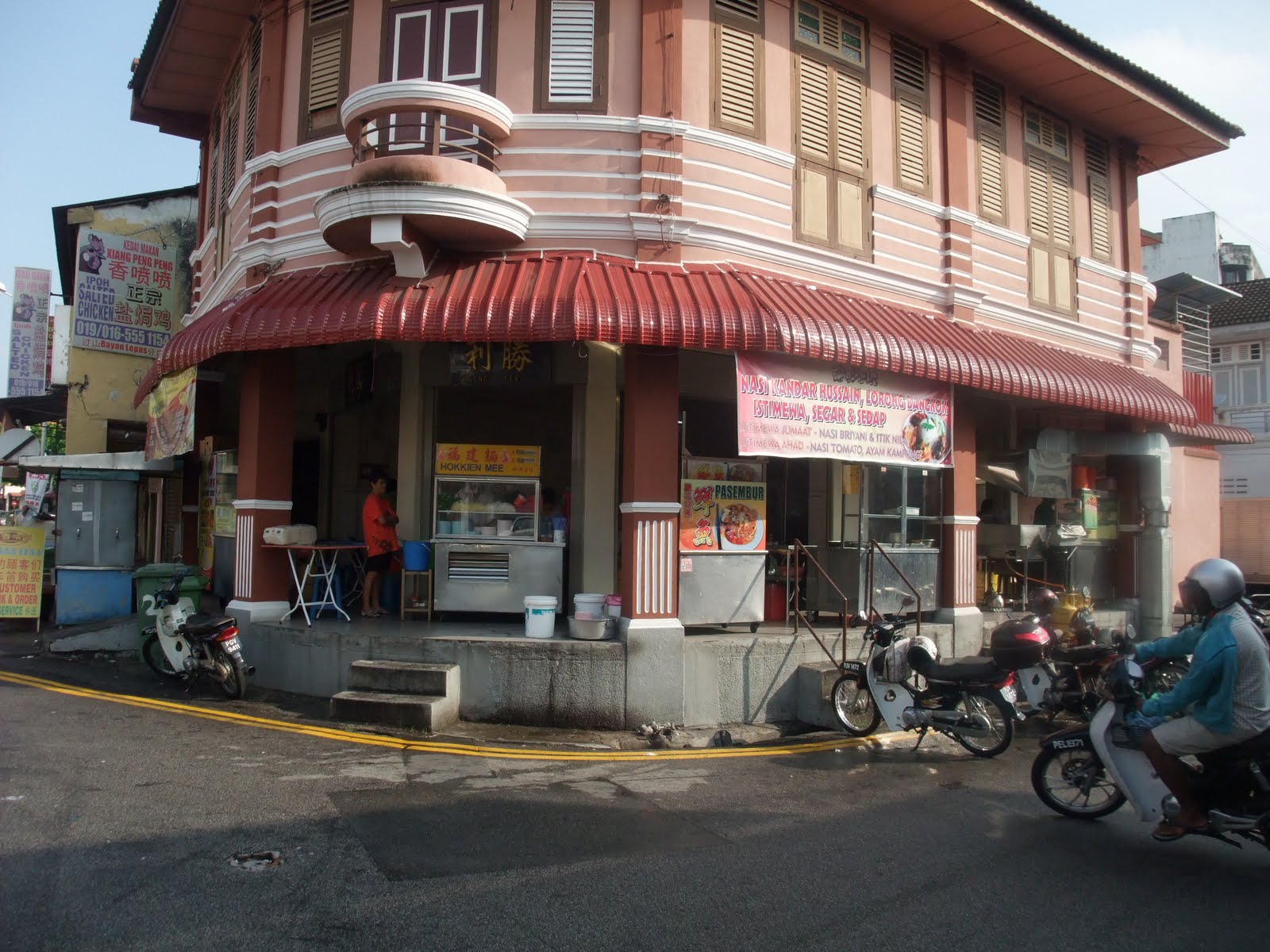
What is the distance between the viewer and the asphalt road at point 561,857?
4.20 meters

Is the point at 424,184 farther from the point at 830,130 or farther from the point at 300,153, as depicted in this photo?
the point at 830,130

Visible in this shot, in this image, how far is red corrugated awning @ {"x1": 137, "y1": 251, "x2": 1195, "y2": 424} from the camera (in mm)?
8328

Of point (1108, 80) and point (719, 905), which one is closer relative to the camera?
point (719, 905)

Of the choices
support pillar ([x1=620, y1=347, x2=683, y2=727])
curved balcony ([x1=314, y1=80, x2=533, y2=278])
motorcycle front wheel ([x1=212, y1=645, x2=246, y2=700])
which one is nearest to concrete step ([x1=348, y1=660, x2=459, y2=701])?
motorcycle front wheel ([x1=212, y1=645, x2=246, y2=700])

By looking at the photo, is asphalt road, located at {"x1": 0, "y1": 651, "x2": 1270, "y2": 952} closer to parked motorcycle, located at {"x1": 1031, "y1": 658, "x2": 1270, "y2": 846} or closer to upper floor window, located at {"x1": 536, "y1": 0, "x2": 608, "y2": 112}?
parked motorcycle, located at {"x1": 1031, "y1": 658, "x2": 1270, "y2": 846}

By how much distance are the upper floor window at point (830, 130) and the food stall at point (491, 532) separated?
406 cm

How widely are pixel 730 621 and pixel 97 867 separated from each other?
5.91m

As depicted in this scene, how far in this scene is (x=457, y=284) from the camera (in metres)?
8.84

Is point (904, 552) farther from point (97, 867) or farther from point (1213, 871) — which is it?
point (97, 867)

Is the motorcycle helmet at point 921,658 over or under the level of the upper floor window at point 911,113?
under

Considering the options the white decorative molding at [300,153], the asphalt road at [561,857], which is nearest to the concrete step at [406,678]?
the asphalt road at [561,857]

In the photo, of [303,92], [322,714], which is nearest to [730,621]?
[322,714]

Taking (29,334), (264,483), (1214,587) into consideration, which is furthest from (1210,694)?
(29,334)

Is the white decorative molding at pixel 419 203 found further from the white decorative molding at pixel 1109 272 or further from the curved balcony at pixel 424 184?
the white decorative molding at pixel 1109 272
